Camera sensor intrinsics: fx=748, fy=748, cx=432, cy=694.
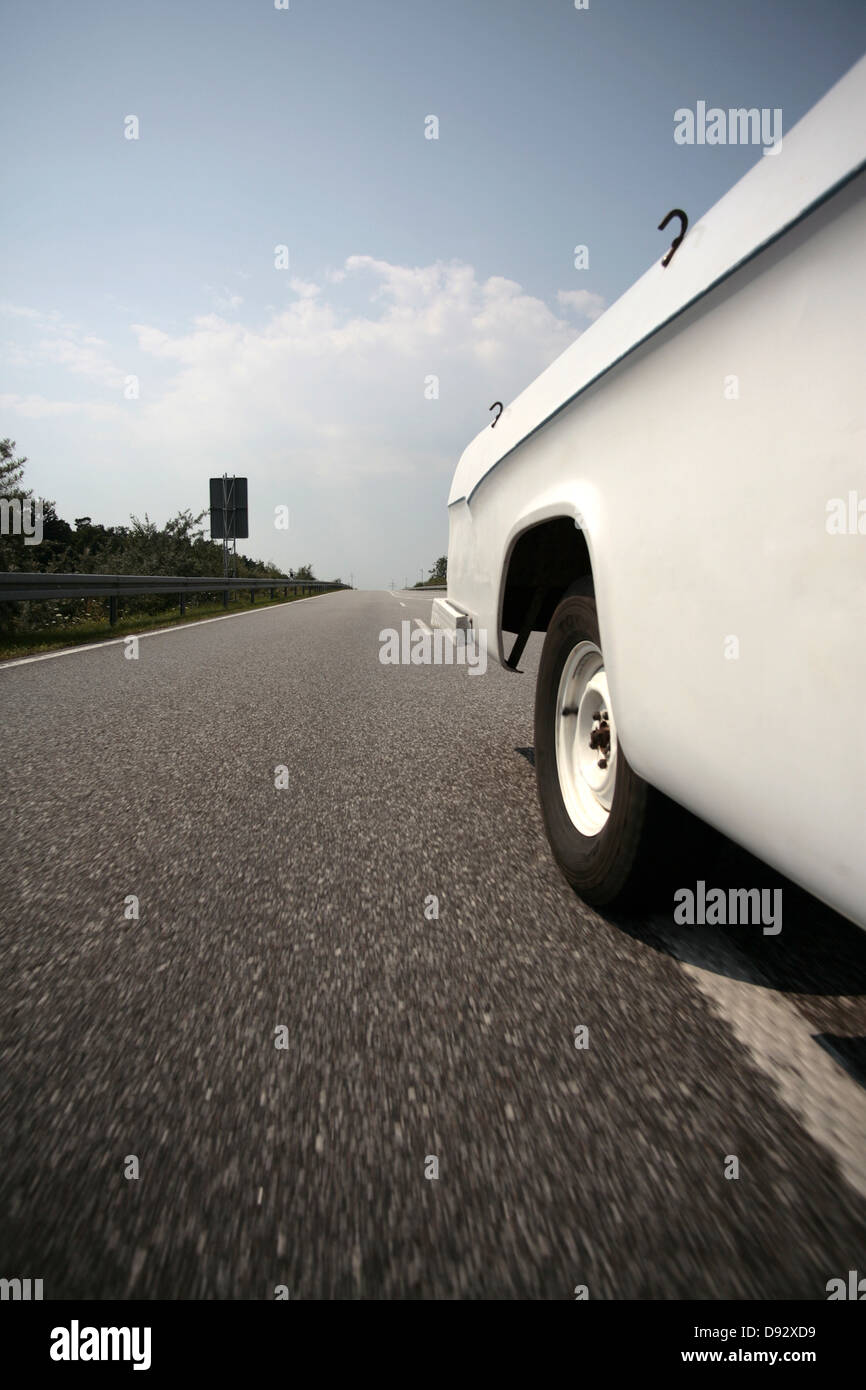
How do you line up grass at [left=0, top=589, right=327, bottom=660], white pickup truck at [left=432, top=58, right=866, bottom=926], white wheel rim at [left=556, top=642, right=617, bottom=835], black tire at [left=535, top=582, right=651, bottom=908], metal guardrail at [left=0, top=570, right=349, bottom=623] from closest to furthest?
white pickup truck at [left=432, top=58, right=866, bottom=926]
black tire at [left=535, top=582, right=651, bottom=908]
white wheel rim at [left=556, top=642, right=617, bottom=835]
metal guardrail at [left=0, top=570, right=349, bottom=623]
grass at [left=0, top=589, right=327, bottom=660]

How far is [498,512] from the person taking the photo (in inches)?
129

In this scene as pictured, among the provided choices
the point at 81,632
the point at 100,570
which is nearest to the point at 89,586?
the point at 81,632

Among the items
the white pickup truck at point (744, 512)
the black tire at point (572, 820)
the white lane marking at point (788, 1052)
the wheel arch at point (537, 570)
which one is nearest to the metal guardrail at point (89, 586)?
the wheel arch at point (537, 570)

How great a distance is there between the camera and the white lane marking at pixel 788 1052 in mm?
1423

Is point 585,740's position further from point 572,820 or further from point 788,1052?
point 788,1052

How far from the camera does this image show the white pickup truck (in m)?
1.16

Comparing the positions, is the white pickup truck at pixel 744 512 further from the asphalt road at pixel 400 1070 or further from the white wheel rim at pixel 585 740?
the asphalt road at pixel 400 1070

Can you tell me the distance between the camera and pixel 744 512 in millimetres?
1390

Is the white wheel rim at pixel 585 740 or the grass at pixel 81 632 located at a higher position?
the grass at pixel 81 632

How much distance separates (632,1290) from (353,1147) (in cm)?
52

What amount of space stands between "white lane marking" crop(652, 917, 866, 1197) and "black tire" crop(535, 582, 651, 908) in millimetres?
265

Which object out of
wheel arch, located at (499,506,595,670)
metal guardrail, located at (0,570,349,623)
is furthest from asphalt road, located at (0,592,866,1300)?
metal guardrail, located at (0,570,349,623)

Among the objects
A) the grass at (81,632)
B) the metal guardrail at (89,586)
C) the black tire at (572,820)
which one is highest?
the metal guardrail at (89,586)

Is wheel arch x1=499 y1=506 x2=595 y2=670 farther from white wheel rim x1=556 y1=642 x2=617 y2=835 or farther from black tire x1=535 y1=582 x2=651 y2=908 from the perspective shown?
white wheel rim x1=556 y1=642 x2=617 y2=835
